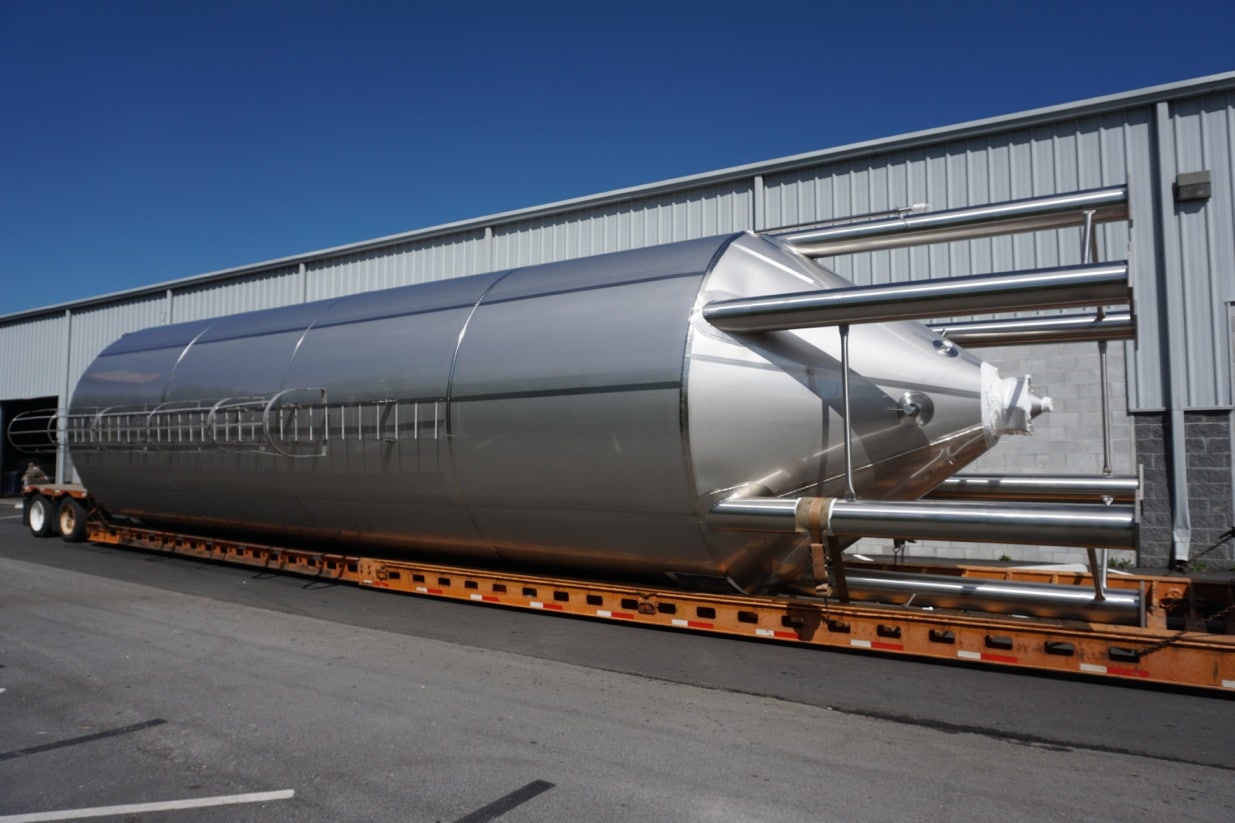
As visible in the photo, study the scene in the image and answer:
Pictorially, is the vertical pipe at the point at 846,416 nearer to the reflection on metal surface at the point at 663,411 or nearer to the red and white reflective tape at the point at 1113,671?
the reflection on metal surface at the point at 663,411

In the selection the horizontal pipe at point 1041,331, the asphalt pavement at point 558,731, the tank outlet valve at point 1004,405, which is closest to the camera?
the asphalt pavement at point 558,731

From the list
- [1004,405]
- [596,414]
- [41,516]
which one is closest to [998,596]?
[1004,405]

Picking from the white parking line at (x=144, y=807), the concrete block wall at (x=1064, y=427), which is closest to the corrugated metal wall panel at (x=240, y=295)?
the concrete block wall at (x=1064, y=427)

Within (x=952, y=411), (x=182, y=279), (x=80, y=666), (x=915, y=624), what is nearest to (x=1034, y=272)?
(x=952, y=411)

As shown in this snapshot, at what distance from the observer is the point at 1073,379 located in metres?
13.6

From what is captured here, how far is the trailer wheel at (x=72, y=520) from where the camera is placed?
52.0 feet

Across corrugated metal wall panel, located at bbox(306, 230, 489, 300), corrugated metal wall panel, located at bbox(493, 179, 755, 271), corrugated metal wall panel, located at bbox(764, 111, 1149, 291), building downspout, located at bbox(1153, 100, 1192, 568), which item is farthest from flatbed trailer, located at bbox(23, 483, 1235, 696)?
corrugated metal wall panel, located at bbox(306, 230, 489, 300)

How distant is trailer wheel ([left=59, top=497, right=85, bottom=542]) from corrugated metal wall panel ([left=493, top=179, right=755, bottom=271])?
942 centimetres

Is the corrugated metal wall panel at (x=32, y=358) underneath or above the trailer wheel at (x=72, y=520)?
above

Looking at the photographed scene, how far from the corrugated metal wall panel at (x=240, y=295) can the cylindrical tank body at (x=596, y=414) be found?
13758 mm

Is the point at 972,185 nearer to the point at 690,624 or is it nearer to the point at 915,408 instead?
the point at 915,408

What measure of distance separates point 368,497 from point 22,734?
4478 mm

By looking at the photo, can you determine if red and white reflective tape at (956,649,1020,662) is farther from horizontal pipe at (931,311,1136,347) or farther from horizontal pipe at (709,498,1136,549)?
horizontal pipe at (931,311,1136,347)

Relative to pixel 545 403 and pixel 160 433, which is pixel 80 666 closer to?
pixel 545 403
